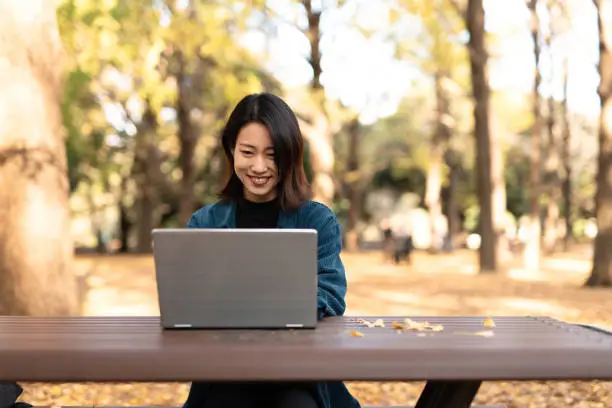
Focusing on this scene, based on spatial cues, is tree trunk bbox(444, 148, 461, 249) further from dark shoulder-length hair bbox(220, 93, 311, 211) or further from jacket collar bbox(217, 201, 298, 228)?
dark shoulder-length hair bbox(220, 93, 311, 211)

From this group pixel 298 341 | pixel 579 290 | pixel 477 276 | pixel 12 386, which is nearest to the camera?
pixel 298 341

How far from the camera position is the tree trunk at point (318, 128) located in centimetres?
1889

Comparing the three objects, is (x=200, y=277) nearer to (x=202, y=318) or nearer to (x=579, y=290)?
(x=202, y=318)

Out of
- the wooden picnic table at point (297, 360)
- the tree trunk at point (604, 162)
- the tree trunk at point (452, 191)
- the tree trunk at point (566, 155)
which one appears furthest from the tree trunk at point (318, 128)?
the tree trunk at point (452, 191)

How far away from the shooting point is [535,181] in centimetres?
2348

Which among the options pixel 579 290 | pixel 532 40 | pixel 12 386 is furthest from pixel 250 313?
pixel 532 40

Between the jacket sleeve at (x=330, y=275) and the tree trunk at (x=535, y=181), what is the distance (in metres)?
18.5

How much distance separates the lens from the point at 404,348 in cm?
224

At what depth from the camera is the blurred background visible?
7.44 meters

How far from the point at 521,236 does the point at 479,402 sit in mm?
34896

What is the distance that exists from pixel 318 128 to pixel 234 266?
62.8ft

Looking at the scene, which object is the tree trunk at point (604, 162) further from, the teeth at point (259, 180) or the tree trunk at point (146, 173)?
the tree trunk at point (146, 173)

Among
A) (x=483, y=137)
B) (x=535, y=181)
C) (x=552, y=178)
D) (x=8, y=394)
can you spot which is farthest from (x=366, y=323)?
(x=552, y=178)

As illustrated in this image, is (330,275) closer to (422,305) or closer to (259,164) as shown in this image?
(259,164)
